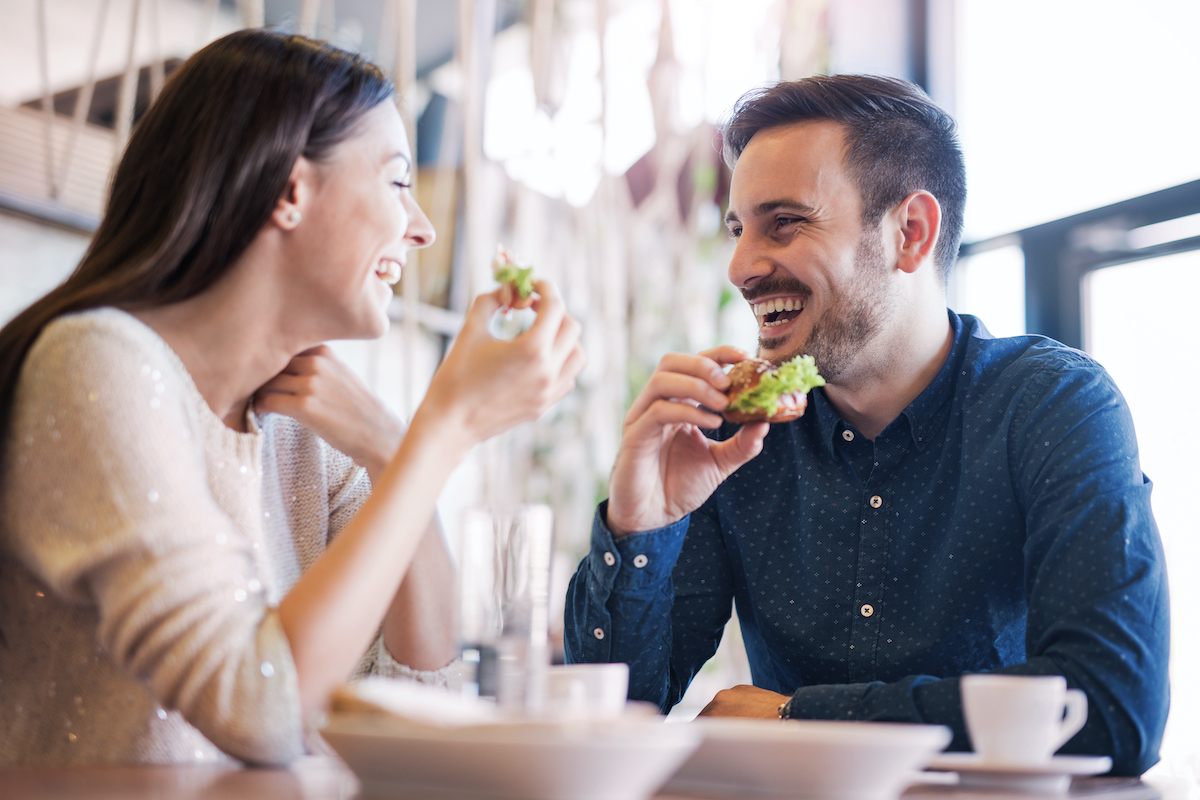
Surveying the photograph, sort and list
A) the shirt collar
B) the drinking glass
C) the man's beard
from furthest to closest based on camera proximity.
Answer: the man's beard < the shirt collar < the drinking glass

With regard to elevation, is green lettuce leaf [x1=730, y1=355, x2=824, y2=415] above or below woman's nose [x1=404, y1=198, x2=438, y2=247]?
below

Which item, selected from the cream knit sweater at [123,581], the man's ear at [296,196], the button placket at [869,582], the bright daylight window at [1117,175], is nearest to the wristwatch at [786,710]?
the button placket at [869,582]

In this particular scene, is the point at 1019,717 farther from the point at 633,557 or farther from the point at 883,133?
the point at 883,133

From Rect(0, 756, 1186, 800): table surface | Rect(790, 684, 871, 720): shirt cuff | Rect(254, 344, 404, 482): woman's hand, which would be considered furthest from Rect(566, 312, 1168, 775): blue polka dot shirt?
Rect(254, 344, 404, 482): woman's hand

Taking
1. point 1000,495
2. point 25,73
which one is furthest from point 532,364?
point 25,73

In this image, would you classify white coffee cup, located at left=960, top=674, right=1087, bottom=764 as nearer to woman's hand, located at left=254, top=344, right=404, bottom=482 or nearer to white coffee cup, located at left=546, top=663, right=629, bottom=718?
white coffee cup, located at left=546, top=663, right=629, bottom=718

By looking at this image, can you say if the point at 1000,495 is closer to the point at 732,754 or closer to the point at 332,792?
the point at 732,754

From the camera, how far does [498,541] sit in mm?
779

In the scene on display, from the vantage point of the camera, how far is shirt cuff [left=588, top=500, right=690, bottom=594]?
5.40 ft

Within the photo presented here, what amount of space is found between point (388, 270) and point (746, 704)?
0.81m

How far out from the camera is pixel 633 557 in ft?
5.40

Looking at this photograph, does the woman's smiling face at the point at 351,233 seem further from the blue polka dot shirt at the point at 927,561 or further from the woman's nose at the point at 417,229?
the blue polka dot shirt at the point at 927,561

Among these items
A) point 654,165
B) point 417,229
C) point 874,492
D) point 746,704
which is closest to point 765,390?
point 874,492

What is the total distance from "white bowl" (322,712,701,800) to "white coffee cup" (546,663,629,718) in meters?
0.11
